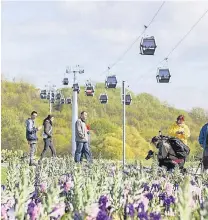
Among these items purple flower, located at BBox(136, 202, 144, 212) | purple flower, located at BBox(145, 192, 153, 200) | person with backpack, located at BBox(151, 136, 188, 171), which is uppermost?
person with backpack, located at BBox(151, 136, 188, 171)

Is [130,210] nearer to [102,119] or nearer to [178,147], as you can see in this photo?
[178,147]

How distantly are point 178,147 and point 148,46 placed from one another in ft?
20.1

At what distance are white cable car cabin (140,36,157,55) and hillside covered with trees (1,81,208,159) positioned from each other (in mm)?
15859

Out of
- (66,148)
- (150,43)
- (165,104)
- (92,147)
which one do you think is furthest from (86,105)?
(150,43)

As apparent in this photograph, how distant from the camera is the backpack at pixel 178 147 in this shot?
15.2 meters

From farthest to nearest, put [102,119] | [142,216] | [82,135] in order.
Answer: [102,119]
[82,135]
[142,216]

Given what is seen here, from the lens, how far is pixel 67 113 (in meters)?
54.9

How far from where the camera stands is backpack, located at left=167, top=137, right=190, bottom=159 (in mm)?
15156

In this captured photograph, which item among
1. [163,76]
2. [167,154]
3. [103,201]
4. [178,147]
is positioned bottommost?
[103,201]

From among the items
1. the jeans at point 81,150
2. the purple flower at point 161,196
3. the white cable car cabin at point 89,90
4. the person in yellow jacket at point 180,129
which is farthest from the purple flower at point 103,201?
the white cable car cabin at point 89,90

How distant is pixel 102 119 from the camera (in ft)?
156

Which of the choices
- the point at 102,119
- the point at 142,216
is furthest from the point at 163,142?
the point at 102,119

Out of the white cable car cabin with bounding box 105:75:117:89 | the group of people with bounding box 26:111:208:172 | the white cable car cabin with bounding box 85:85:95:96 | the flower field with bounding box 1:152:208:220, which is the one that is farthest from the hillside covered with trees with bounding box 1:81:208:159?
the flower field with bounding box 1:152:208:220

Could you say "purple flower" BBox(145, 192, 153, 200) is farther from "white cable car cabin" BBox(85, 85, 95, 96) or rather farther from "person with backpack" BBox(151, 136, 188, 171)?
"white cable car cabin" BBox(85, 85, 95, 96)
